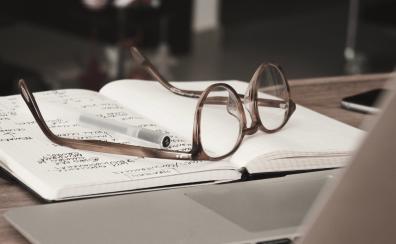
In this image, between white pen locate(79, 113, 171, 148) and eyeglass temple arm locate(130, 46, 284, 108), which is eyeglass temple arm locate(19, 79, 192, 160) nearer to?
white pen locate(79, 113, 171, 148)

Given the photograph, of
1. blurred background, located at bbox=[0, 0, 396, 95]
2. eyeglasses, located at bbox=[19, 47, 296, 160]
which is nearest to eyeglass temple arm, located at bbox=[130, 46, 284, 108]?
eyeglasses, located at bbox=[19, 47, 296, 160]

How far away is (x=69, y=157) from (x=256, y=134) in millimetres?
189

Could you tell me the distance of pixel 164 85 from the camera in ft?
3.44

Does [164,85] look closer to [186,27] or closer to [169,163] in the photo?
[169,163]

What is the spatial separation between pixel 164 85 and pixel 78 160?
0.86 feet

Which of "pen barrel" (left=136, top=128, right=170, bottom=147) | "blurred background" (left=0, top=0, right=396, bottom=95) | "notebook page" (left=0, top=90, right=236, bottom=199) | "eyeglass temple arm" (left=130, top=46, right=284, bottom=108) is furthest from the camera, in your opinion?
"blurred background" (left=0, top=0, right=396, bottom=95)

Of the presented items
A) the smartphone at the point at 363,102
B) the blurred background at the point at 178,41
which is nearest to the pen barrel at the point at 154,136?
the smartphone at the point at 363,102

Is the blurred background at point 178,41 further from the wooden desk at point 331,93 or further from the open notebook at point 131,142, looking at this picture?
the open notebook at point 131,142

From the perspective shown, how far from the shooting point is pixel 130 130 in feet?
2.91

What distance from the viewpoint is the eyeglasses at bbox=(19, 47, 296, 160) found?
0.83m

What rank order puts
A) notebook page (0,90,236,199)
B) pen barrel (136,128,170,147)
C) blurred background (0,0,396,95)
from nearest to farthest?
notebook page (0,90,236,199)
pen barrel (136,128,170,147)
blurred background (0,0,396,95)

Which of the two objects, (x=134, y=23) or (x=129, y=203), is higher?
(x=134, y=23)

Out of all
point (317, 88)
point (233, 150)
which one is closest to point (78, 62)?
point (317, 88)

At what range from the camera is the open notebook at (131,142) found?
0.77 m
